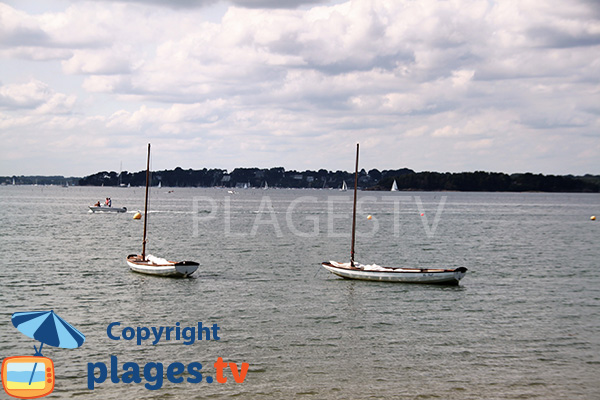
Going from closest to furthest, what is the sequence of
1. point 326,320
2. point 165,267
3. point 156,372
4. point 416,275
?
point 156,372 < point 326,320 < point 416,275 < point 165,267

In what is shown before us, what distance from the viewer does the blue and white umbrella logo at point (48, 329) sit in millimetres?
22625

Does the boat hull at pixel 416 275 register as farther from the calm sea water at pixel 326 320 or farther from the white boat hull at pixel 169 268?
the white boat hull at pixel 169 268

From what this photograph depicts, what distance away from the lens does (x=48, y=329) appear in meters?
23.3

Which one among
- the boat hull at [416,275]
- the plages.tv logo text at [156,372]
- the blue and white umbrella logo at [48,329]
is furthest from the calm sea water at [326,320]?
the boat hull at [416,275]

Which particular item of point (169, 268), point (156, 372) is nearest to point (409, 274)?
point (169, 268)

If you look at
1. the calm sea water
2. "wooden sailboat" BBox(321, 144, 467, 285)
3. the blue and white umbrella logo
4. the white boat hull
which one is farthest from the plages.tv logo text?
"wooden sailboat" BBox(321, 144, 467, 285)

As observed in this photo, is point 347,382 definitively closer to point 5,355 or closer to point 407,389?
point 407,389

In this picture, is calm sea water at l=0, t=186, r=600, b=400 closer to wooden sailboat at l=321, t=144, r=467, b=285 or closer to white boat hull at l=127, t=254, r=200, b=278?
white boat hull at l=127, t=254, r=200, b=278

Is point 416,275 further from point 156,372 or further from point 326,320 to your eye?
point 156,372

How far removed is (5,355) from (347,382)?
14.8m

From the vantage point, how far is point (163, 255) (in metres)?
65.6

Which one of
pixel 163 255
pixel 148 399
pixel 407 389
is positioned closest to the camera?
pixel 148 399

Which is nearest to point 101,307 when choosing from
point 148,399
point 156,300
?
point 156,300

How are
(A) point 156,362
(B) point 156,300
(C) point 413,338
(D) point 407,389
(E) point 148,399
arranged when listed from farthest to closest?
(B) point 156,300
(C) point 413,338
(A) point 156,362
(D) point 407,389
(E) point 148,399
